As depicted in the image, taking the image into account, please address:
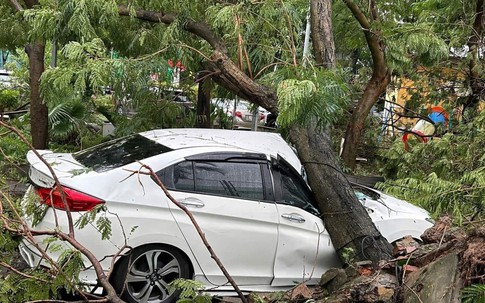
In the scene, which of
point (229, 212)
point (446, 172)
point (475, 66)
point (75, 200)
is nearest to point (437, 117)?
point (475, 66)

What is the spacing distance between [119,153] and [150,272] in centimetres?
125

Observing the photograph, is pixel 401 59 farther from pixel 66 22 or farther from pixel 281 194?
pixel 66 22

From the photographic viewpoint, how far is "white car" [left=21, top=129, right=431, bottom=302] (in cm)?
458

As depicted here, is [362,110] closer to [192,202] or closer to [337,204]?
[337,204]

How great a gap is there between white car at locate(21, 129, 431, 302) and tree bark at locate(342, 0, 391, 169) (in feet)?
7.93

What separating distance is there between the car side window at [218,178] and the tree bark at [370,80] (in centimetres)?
288

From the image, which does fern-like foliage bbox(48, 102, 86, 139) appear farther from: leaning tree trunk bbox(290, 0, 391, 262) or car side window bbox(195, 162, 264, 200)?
leaning tree trunk bbox(290, 0, 391, 262)

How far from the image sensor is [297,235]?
5.12m

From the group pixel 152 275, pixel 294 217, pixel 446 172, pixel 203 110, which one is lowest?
pixel 152 275

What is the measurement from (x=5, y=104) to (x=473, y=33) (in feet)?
38.8

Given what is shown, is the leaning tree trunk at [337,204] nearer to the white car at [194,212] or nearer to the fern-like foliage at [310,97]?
the white car at [194,212]

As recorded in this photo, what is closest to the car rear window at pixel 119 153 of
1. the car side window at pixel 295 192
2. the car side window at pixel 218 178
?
the car side window at pixel 218 178

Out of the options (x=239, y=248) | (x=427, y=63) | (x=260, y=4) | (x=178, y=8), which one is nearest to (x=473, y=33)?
(x=427, y=63)

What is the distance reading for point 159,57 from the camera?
239 inches
